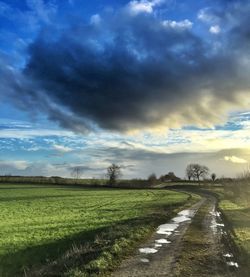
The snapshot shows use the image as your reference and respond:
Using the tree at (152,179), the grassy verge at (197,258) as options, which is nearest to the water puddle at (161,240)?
the grassy verge at (197,258)

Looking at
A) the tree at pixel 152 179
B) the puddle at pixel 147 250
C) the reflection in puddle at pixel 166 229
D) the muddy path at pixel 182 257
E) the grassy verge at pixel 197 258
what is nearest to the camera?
the muddy path at pixel 182 257

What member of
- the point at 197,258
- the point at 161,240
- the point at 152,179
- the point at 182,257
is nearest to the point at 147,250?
the point at 182,257

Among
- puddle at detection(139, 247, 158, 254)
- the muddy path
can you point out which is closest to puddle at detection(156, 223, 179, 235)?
the muddy path

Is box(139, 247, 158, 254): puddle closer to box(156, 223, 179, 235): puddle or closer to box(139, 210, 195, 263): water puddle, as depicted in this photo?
box(139, 210, 195, 263): water puddle

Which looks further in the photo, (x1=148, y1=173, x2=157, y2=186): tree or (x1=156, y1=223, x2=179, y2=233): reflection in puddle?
(x1=148, y1=173, x2=157, y2=186): tree

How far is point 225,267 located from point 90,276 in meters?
4.47

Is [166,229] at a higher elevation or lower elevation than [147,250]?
higher

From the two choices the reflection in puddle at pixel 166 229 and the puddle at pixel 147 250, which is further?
the reflection in puddle at pixel 166 229

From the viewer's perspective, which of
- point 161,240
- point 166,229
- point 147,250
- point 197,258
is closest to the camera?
point 197,258

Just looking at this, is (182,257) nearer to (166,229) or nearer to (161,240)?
(161,240)

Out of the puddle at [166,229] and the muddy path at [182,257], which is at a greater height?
the puddle at [166,229]

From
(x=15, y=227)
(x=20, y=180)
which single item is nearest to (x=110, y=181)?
(x=20, y=180)

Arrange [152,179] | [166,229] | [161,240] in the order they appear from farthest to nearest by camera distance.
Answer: [152,179]
[166,229]
[161,240]

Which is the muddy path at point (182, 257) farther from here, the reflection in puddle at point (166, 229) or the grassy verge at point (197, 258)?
the reflection in puddle at point (166, 229)
